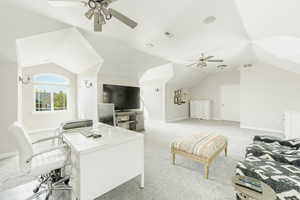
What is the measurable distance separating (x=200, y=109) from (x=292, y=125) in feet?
14.5

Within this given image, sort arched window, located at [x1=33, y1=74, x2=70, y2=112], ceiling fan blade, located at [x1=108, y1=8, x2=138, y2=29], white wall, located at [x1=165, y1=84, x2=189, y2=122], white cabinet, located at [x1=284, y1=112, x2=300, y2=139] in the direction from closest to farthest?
ceiling fan blade, located at [x1=108, y1=8, x2=138, y2=29] → white cabinet, located at [x1=284, y1=112, x2=300, y2=139] → arched window, located at [x1=33, y1=74, x2=70, y2=112] → white wall, located at [x1=165, y1=84, x2=189, y2=122]

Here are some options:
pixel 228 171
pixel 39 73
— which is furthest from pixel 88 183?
pixel 39 73

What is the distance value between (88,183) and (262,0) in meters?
3.60

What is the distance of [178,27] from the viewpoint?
10.4ft

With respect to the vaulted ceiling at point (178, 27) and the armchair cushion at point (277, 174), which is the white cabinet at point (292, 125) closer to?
the vaulted ceiling at point (178, 27)

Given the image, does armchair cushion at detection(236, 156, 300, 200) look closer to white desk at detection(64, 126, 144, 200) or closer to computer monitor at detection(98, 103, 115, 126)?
white desk at detection(64, 126, 144, 200)

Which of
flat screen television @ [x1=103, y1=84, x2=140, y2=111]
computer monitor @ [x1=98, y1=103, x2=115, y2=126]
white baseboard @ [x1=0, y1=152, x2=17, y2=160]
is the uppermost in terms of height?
flat screen television @ [x1=103, y1=84, x2=140, y2=111]

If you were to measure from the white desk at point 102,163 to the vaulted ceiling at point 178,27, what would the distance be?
2.30m

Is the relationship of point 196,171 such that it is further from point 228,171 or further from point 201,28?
point 201,28

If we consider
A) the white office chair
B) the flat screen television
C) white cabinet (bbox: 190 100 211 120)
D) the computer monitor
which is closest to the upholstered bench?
the computer monitor

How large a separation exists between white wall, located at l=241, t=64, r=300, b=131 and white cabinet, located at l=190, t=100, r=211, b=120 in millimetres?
2153

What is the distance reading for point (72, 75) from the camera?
598 cm

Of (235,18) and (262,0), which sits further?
(235,18)

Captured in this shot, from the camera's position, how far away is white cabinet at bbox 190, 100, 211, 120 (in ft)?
26.8
